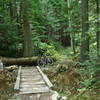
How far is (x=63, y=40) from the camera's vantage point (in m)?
28.3

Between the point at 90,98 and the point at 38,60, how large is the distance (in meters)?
9.30

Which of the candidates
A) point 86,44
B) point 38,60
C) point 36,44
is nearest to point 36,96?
point 86,44

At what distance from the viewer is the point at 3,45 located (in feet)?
57.6

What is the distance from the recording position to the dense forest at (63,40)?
7.39 metres

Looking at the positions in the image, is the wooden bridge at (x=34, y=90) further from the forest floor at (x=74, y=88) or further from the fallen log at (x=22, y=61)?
the fallen log at (x=22, y=61)

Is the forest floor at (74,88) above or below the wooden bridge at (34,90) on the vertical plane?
above

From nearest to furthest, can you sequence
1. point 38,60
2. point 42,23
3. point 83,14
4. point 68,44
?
1. point 83,14
2. point 38,60
3. point 42,23
4. point 68,44

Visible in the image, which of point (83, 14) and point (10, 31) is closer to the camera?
point (83, 14)

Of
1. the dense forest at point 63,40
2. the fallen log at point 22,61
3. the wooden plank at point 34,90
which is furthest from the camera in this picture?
the fallen log at point 22,61

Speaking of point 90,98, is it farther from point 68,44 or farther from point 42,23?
point 68,44

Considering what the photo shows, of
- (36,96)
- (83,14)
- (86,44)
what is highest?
(83,14)

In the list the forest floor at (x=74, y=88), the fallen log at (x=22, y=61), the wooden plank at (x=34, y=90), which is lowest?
the fallen log at (x=22, y=61)

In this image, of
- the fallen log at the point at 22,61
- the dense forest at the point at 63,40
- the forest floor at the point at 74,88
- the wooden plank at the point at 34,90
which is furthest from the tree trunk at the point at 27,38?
the wooden plank at the point at 34,90

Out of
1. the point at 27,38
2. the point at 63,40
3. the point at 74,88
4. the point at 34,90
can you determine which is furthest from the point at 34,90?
the point at 63,40
